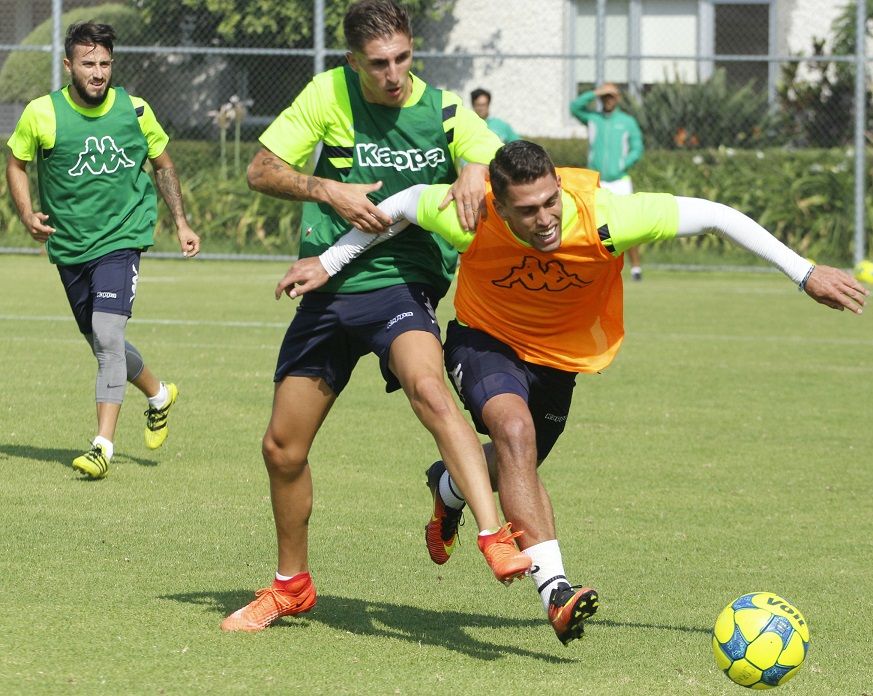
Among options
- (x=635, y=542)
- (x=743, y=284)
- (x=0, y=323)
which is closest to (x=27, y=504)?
(x=635, y=542)

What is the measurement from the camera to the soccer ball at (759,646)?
497 cm

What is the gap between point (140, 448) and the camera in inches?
372

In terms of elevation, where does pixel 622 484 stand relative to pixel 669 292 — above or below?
above

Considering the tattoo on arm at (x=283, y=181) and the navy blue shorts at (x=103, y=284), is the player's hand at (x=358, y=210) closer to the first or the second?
the tattoo on arm at (x=283, y=181)

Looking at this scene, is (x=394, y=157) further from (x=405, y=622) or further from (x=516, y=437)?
(x=405, y=622)

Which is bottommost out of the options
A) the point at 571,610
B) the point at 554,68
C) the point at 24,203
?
the point at 554,68

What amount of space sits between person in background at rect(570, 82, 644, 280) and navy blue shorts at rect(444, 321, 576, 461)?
14.5 metres

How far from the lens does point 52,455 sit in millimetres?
9055

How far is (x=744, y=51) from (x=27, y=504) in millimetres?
23360

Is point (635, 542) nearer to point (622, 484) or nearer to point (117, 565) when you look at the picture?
point (622, 484)

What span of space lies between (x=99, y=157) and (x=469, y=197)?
13.8ft

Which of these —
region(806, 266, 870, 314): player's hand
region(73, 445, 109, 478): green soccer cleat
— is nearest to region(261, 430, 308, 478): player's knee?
region(806, 266, 870, 314): player's hand

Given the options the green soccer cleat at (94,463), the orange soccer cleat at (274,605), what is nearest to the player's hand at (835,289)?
the orange soccer cleat at (274,605)

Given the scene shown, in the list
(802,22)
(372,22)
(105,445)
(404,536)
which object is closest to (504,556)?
(372,22)
